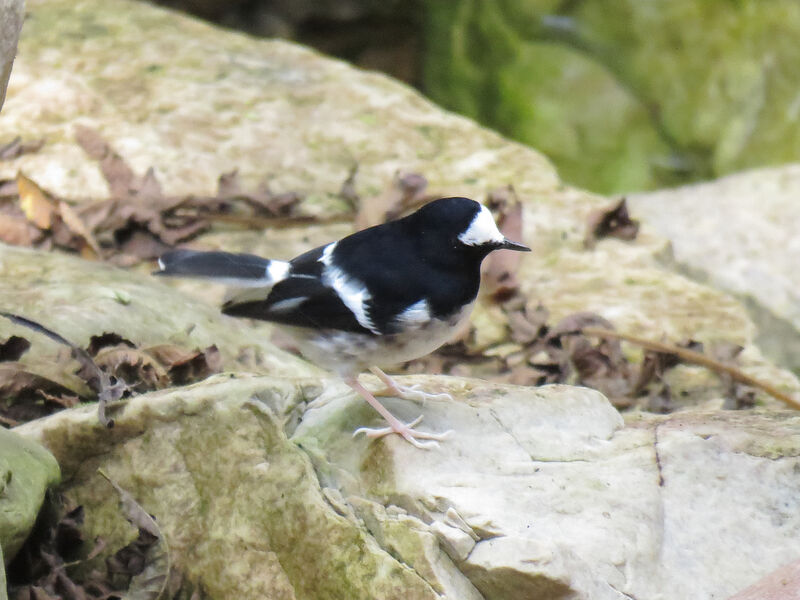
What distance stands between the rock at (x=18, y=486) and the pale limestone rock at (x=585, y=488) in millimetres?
740

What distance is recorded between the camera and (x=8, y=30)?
263 centimetres

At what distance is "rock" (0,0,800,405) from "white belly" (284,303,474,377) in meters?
1.87

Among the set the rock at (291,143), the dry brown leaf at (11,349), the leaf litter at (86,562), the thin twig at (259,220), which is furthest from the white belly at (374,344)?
the thin twig at (259,220)

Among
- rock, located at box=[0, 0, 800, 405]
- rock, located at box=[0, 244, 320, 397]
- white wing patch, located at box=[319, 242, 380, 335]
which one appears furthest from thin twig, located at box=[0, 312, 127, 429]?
rock, located at box=[0, 0, 800, 405]

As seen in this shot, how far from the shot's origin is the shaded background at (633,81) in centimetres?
852

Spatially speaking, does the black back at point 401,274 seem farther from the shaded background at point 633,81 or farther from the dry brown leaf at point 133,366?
the shaded background at point 633,81

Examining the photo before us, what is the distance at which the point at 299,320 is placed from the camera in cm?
351

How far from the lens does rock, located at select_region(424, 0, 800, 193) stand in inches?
335

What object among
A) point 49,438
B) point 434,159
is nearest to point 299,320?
point 49,438

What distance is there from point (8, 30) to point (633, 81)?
6931 millimetres

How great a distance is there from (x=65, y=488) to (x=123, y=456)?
211mm

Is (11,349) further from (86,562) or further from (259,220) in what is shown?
(259,220)

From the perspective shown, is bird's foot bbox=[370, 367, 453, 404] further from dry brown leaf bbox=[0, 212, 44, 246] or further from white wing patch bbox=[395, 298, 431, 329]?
dry brown leaf bbox=[0, 212, 44, 246]

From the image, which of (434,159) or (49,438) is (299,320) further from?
(434,159)
